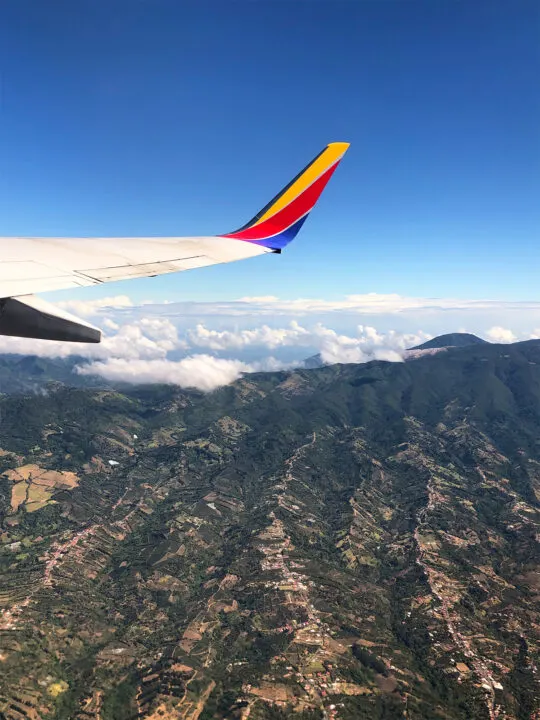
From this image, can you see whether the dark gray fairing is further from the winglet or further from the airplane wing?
the winglet

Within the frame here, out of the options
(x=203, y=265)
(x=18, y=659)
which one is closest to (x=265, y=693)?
(x=18, y=659)

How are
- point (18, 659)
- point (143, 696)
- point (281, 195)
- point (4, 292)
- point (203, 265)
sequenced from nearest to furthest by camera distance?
point (4, 292)
point (203, 265)
point (281, 195)
point (143, 696)
point (18, 659)

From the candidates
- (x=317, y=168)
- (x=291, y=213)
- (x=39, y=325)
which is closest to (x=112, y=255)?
(x=39, y=325)

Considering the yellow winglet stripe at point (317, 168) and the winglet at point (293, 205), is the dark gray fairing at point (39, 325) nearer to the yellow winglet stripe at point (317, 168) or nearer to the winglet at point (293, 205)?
the winglet at point (293, 205)

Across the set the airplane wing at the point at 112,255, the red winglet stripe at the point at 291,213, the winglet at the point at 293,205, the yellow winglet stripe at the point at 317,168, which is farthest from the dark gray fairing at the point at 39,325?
the yellow winglet stripe at the point at 317,168

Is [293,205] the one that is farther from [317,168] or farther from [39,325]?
[39,325]

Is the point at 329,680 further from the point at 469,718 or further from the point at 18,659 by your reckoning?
the point at 18,659
